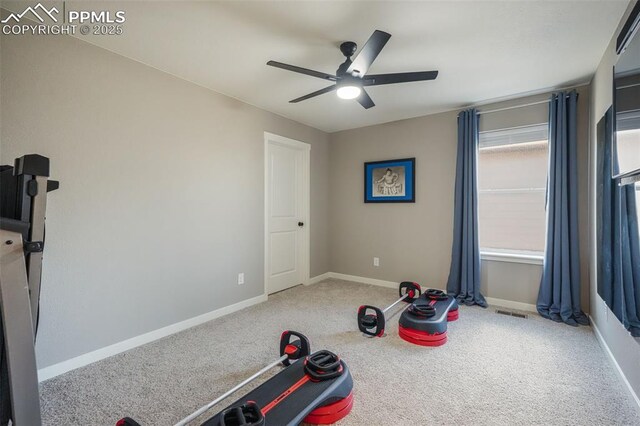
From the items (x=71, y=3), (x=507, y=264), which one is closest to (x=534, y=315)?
(x=507, y=264)

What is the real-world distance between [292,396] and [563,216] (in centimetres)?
327

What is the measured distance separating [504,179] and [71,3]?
4.35m

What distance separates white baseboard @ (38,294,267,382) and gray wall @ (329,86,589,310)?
6.96ft

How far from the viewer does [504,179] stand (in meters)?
3.58

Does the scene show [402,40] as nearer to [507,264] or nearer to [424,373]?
[424,373]

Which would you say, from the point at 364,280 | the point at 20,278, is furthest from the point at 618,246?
the point at 20,278

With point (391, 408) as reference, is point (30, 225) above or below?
above

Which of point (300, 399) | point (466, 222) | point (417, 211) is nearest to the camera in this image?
point (300, 399)

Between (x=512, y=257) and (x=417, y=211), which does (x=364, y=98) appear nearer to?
(x=417, y=211)

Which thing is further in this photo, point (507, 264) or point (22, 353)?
point (507, 264)

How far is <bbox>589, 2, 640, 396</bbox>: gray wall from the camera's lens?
5.95ft

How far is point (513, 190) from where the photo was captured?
138 inches

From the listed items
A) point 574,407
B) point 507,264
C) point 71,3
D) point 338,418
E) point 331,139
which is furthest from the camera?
point 331,139

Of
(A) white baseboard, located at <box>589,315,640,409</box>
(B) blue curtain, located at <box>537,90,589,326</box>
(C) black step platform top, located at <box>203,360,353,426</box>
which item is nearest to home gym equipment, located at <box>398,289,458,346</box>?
(C) black step platform top, located at <box>203,360,353,426</box>
